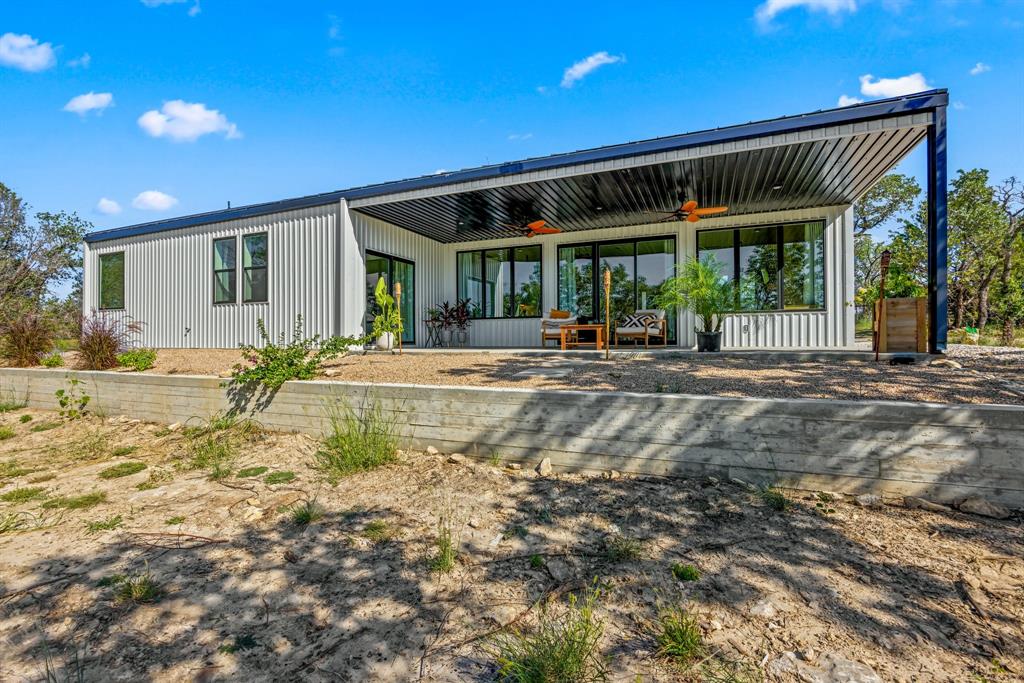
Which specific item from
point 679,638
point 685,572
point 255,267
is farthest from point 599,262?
point 679,638

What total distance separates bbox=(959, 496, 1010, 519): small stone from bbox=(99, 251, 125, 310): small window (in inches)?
563

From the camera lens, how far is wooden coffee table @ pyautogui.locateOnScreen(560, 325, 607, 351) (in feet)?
26.4

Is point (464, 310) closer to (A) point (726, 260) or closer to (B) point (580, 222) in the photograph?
(B) point (580, 222)

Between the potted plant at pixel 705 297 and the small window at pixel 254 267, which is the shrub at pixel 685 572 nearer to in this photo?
the potted plant at pixel 705 297

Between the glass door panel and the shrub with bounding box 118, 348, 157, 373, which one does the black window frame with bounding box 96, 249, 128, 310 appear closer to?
the shrub with bounding box 118, 348, 157, 373

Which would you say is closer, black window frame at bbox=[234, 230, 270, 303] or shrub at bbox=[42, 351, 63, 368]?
shrub at bbox=[42, 351, 63, 368]

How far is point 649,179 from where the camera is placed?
22.4 ft

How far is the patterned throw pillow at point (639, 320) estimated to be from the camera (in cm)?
857

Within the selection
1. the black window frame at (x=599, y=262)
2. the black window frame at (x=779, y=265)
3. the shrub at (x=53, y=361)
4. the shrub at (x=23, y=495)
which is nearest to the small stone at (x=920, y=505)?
the shrub at (x=23, y=495)

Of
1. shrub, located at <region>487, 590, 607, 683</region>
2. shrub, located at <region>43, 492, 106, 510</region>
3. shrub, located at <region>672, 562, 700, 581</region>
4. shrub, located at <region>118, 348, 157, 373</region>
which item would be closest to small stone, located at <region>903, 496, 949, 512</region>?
shrub, located at <region>672, 562, 700, 581</region>

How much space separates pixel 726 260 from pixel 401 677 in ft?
30.2

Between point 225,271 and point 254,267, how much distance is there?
2.78 ft

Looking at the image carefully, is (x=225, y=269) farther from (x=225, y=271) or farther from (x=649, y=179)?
(x=649, y=179)

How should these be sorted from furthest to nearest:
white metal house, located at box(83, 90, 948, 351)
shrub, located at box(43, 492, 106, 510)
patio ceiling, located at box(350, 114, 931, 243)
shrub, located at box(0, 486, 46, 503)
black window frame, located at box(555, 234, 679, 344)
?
black window frame, located at box(555, 234, 679, 344), white metal house, located at box(83, 90, 948, 351), patio ceiling, located at box(350, 114, 931, 243), shrub, located at box(0, 486, 46, 503), shrub, located at box(43, 492, 106, 510)
